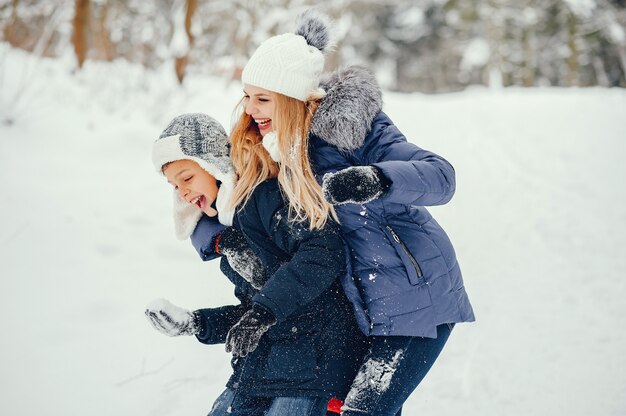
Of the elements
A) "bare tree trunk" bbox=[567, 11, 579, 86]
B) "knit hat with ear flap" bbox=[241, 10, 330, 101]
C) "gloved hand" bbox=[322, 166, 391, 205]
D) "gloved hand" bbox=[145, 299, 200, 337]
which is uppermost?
"knit hat with ear flap" bbox=[241, 10, 330, 101]

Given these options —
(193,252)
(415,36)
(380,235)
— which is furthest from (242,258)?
(415,36)

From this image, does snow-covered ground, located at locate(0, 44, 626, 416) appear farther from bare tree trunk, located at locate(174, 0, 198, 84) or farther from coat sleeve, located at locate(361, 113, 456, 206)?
bare tree trunk, located at locate(174, 0, 198, 84)

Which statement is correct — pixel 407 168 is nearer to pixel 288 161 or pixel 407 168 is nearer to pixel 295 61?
pixel 288 161

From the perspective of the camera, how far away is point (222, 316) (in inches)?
85.1

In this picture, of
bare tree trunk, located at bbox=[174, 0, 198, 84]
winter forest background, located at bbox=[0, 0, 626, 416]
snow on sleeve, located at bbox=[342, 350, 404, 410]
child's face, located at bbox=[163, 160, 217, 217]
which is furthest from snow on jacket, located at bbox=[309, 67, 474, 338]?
bare tree trunk, located at bbox=[174, 0, 198, 84]

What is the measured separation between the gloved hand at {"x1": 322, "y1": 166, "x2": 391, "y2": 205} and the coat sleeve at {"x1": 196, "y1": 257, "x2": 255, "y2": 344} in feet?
2.16

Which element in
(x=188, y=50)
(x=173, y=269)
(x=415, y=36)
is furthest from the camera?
(x=415, y=36)

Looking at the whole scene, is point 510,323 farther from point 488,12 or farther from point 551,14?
point 551,14

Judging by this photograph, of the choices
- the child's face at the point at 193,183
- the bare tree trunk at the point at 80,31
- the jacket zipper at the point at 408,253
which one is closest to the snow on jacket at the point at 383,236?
the jacket zipper at the point at 408,253

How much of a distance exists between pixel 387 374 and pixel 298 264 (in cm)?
51

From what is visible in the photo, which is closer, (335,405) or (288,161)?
(288,161)

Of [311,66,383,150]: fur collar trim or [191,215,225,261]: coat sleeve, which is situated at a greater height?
[311,66,383,150]: fur collar trim

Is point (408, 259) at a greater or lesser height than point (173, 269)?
greater

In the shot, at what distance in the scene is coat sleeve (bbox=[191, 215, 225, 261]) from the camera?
2096 millimetres
